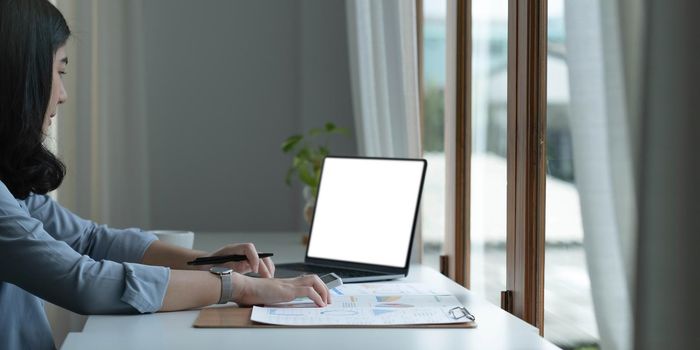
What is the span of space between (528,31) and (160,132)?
214 cm

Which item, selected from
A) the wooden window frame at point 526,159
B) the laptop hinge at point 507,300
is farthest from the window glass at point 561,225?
the laptop hinge at point 507,300

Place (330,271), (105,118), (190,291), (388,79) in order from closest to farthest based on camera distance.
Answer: (190,291)
(330,271)
(388,79)
(105,118)

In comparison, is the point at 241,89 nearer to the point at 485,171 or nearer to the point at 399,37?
the point at 399,37

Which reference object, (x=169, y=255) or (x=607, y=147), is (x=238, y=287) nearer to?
(x=169, y=255)

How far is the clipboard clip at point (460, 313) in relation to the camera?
1.44 m

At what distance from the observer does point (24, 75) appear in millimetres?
1509

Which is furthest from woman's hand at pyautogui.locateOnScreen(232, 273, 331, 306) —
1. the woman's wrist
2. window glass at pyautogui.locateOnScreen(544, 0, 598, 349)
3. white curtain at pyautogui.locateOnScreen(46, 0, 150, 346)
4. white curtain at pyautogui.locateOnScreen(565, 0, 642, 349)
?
white curtain at pyautogui.locateOnScreen(46, 0, 150, 346)

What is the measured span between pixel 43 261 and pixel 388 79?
1302mm

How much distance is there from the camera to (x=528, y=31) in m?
1.68

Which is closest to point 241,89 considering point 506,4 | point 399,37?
point 399,37

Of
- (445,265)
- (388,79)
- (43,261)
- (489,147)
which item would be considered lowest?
(445,265)

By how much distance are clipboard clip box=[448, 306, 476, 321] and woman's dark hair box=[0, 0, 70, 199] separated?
74cm

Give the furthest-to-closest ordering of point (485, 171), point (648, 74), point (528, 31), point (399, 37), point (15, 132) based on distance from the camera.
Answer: point (399, 37) < point (485, 171) < point (528, 31) < point (15, 132) < point (648, 74)

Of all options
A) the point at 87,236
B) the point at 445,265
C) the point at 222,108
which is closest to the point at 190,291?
the point at 87,236
